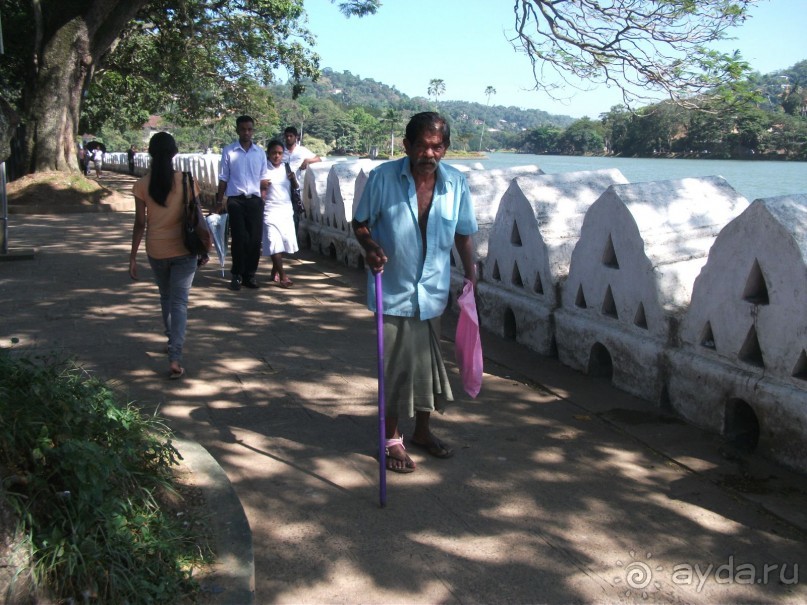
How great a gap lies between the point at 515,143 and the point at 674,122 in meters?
9.86

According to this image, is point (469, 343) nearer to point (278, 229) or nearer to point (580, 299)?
point (580, 299)

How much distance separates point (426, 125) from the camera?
11.9ft

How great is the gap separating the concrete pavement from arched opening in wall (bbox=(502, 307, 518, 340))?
142 millimetres

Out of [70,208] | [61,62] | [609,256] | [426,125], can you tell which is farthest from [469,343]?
[61,62]

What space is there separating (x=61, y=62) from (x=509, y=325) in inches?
482

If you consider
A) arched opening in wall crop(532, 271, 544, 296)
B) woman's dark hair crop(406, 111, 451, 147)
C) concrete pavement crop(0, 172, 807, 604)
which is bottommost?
concrete pavement crop(0, 172, 807, 604)

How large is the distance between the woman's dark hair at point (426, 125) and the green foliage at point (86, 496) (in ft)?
5.75

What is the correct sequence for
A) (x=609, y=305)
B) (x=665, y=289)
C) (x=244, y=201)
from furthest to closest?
(x=244, y=201), (x=609, y=305), (x=665, y=289)

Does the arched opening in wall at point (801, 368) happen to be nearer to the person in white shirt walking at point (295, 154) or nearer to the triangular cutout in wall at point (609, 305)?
the triangular cutout in wall at point (609, 305)

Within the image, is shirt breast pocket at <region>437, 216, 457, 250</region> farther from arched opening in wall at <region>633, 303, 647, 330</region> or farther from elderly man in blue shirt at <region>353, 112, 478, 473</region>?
arched opening in wall at <region>633, 303, 647, 330</region>

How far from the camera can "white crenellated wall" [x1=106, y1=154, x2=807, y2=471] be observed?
378 cm

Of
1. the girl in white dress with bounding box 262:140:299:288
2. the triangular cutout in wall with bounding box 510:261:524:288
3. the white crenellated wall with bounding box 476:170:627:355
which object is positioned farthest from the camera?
the girl in white dress with bounding box 262:140:299:288

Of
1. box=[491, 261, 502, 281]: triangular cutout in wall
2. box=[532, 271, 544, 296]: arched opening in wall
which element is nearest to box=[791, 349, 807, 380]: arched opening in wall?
box=[532, 271, 544, 296]: arched opening in wall

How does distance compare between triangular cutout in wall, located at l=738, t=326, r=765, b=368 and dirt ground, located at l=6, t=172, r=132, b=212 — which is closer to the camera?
triangular cutout in wall, located at l=738, t=326, r=765, b=368
